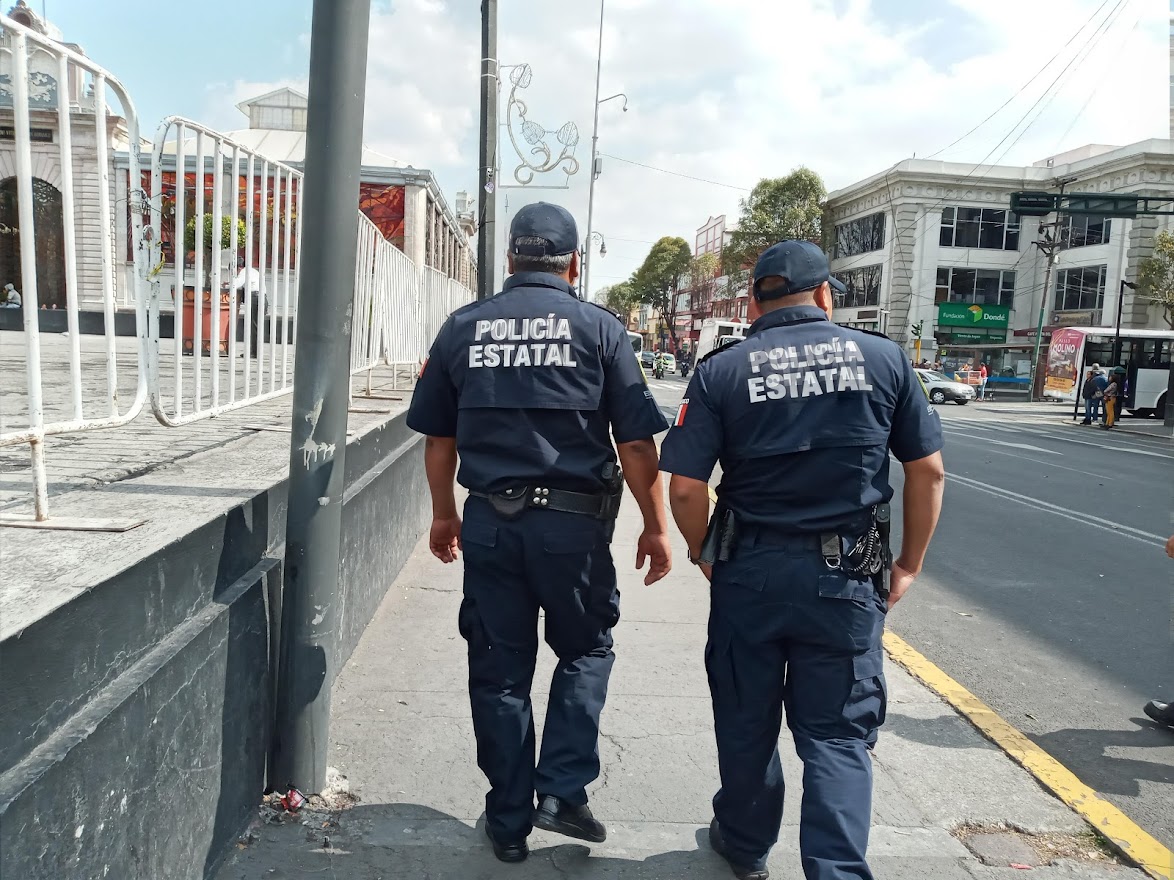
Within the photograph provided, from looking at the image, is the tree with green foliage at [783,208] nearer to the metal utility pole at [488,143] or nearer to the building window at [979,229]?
the building window at [979,229]

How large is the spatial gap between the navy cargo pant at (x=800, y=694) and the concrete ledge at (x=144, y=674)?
53.0 inches

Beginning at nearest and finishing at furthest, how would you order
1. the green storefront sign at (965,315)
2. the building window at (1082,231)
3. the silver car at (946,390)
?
the silver car at (946,390)
the building window at (1082,231)
the green storefront sign at (965,315)

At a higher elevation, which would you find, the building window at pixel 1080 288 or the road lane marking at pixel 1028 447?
the building window at pixel 1080 288

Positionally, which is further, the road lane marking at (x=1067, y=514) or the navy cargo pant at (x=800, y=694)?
the road lane marking at (x=1067, y=514)

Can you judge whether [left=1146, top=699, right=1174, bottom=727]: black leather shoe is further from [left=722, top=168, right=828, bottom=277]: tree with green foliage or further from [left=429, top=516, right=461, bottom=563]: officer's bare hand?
[left=722, top=168, right=828, bottom=277]: tree with green foliage

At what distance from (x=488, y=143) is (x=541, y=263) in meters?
9.76

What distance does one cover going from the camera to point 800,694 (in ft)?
8.45

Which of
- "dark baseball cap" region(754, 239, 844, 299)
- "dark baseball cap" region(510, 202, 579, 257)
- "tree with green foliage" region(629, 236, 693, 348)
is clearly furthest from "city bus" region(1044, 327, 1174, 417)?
"tree with green foliage" region(629, 236, 693, 348)

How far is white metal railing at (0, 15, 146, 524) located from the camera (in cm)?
203

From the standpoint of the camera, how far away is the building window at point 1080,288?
39312 mm

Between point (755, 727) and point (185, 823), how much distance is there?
1.54m

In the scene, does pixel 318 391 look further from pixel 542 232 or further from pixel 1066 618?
pixel 1066 618

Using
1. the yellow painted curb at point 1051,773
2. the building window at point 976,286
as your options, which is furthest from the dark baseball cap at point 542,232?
the building window at point 976,286

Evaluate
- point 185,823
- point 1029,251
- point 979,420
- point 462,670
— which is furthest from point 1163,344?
point 185,823
